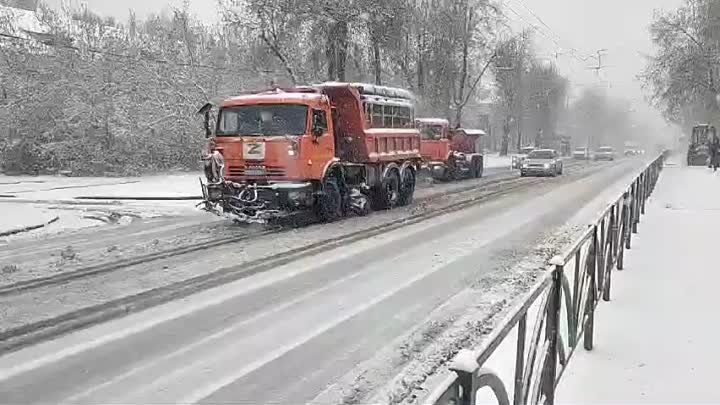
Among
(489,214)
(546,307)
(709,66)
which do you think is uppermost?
(709,66)

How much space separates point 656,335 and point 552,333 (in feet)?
8.72

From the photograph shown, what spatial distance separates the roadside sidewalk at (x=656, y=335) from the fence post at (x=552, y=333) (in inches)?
23.6

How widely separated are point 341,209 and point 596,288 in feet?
36.7

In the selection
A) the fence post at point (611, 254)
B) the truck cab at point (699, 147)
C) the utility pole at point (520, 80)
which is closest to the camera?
the fence post at point (611, 254)

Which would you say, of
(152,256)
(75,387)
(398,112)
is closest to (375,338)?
(75,387)

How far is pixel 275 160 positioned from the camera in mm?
15602

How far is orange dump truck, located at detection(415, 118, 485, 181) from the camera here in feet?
110

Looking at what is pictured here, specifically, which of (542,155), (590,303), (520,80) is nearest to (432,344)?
(590,303)

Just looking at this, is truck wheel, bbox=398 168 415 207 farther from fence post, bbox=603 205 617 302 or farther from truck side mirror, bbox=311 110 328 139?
fence post, bbox=603 205 617 302

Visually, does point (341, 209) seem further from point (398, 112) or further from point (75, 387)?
point (75, 387)

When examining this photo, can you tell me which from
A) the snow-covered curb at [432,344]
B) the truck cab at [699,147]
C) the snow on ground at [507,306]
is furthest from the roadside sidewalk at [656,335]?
the truck cab at [699,147]

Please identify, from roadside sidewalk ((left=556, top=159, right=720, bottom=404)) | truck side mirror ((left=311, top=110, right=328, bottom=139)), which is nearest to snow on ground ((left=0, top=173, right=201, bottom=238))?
truck side mirror ((left=311, top=110, right=328, bottom=139))

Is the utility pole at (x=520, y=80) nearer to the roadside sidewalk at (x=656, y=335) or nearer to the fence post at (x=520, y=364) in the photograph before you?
the roadside sidewalk at (x=656, y=335)

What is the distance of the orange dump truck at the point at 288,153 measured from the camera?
51.0 feet
